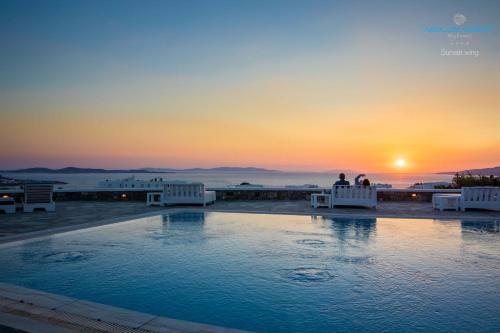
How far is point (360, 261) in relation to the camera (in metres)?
5.98

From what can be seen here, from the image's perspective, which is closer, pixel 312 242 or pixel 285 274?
pixel 285 274

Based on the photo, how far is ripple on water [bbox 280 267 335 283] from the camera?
5.05m

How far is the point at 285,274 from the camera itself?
527 cm

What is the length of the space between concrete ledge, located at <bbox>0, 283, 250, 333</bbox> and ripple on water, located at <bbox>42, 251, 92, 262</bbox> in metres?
2.15

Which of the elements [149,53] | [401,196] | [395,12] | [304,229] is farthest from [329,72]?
[304,229]

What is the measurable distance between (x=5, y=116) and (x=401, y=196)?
23.2 meters
